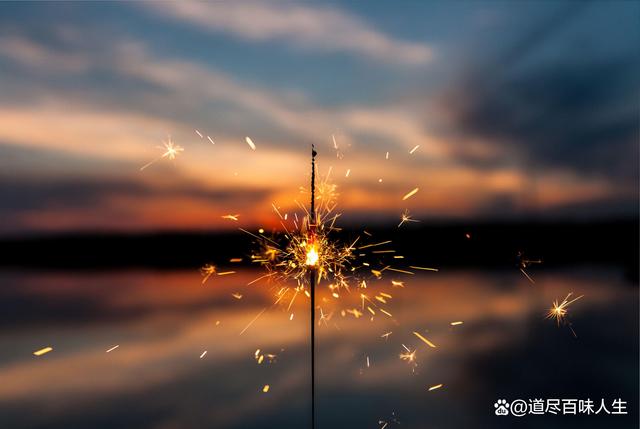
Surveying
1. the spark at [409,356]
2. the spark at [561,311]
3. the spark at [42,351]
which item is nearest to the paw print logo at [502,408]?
the spark at [409,356]

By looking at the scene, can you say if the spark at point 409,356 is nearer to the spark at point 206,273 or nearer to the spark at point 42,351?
the spark at point 42,351

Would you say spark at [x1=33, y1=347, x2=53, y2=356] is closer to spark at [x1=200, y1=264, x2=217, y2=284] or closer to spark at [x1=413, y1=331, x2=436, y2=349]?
spark at [x1=413, y1=331, x2=436, y2=349]

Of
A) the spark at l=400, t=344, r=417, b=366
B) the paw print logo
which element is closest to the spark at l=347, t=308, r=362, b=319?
the spark at l=400, t=344, r=417, b=366

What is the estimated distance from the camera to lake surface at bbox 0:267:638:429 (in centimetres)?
1036

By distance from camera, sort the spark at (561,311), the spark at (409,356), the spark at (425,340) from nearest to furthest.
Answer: the spark at (409,356), the spark at (425,340), the spark at (561,311)

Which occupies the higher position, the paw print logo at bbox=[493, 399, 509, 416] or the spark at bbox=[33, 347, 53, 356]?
the spark at bbox=[33, 347, 53, 356]

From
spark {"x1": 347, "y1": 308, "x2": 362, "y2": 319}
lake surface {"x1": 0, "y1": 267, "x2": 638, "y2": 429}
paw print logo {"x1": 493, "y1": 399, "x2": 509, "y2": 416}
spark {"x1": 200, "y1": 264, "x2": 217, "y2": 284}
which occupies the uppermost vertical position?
spark {"x1": 200, "y1": 264, "x2": 217, "y2": 284}

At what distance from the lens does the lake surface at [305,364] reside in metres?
10.4

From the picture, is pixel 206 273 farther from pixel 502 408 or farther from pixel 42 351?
pixel 502 408

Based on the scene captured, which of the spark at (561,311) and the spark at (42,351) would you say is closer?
the spark at (42,351)

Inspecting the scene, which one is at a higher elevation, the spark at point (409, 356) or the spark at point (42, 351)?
the spark at point (42, 351)

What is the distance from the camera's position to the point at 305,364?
13047mm

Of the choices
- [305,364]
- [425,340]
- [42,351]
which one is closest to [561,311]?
[425,340]

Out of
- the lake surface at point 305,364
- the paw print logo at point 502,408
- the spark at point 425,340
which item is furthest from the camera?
the spark at point 425,340
